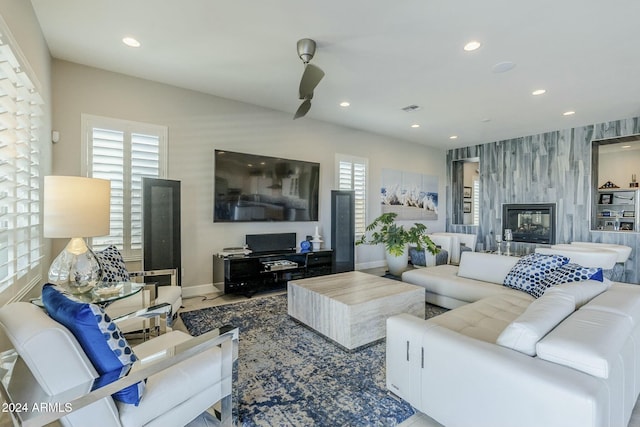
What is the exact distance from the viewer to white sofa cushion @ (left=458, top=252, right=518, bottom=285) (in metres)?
3.20

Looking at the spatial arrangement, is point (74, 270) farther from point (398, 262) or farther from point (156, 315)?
point (398, 262)

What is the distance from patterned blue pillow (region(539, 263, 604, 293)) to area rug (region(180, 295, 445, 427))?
159 centimetres

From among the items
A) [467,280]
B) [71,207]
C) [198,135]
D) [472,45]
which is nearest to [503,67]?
[472,45]

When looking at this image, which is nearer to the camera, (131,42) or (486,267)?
(131,42)

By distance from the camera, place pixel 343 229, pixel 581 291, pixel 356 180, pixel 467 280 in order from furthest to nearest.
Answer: pixel 356 180 < pixel 343 229 < pixel 467 280 < pixel 581 291

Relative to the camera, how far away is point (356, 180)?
584 centimetres

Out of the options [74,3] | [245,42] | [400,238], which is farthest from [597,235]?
[74,3]

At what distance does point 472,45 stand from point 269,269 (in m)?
3.44

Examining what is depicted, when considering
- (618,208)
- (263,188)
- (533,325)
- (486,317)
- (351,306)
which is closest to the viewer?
(533,325)

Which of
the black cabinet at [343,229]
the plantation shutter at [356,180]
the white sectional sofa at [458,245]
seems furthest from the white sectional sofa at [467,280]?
the white sectional sofa at [458,245]

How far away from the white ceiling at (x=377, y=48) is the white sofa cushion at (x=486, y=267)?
6.92 ft

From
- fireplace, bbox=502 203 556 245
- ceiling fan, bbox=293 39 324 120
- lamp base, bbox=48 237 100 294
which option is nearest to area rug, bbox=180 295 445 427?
lamp base, bbox=48 237 100 294

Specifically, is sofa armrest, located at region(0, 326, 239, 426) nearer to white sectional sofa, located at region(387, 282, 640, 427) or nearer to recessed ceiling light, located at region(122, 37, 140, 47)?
white sectional sofa, located at region(387, 282, 640, 427)

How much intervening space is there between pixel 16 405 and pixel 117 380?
0.30 meters
